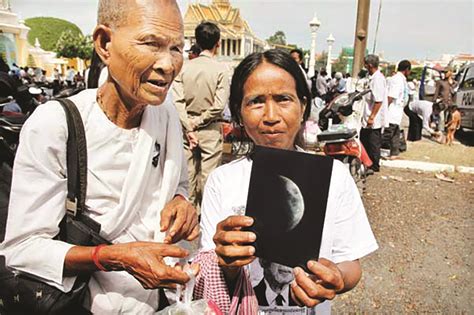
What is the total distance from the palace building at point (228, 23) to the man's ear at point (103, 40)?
42.1 m

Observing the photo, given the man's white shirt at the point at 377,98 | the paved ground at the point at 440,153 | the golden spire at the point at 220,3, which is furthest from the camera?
the golden spire at the point at 220,3

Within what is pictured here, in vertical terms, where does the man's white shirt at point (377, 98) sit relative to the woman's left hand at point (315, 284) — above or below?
above

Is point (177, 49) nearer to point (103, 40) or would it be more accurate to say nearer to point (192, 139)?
point (103, 40)

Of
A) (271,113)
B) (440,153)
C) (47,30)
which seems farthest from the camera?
(47,30)

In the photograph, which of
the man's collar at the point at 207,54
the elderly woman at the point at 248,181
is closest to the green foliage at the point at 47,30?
the man's collar at the point at 207,54

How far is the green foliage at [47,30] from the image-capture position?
60719 millimetres

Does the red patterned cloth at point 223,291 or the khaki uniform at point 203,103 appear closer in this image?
the red patterned cloth at point 223,291

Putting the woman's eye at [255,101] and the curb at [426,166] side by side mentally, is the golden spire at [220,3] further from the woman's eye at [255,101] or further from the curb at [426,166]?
the woman's eye at [255,101]

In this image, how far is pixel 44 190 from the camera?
3.35 feet

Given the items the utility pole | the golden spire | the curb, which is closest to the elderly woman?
the utility pole

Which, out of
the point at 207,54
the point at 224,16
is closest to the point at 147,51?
the point at 207,54

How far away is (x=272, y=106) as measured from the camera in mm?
1333

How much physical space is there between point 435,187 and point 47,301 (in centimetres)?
600

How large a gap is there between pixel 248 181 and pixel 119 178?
1.49ft
